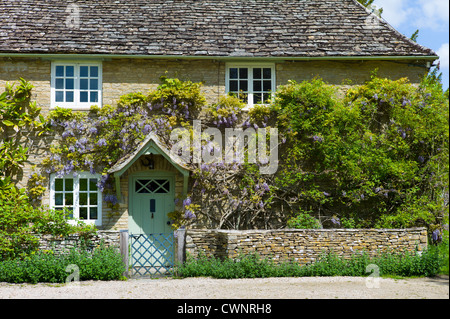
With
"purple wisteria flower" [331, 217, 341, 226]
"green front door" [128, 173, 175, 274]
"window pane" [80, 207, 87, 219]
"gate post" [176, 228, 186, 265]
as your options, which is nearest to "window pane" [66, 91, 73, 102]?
"green front door" [128, 173, 175, 274]

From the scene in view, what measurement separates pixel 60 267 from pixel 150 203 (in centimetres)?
367

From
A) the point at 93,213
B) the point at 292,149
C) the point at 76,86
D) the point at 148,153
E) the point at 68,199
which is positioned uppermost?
the point at 76,86

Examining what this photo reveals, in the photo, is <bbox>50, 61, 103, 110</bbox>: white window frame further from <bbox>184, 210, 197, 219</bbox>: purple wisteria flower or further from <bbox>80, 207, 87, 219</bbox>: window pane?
<bbox>184, 210, 197, 219</bbox>: purple wisteria flower

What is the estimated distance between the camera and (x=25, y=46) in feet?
47.4

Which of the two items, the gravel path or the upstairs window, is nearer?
the gravel path

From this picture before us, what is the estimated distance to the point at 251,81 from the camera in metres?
15.1

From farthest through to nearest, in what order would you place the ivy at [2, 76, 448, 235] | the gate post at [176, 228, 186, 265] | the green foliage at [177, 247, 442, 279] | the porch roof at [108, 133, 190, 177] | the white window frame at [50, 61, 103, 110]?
the white window frame at [50, 61, 103, 110] < the ivy at [2, 76, 448, 235] < the porch roof at [108, 133, 190, 177] < the gate post at [176, 228, 186, 265] < the green foliage at [177, 247, 442, 279]

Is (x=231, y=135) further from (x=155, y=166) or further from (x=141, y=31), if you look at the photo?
(x=141, y=31)

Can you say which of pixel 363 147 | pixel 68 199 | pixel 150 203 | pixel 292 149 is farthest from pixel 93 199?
pixel 363 147

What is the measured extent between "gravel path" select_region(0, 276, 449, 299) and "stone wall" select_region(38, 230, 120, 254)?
3.92 feet

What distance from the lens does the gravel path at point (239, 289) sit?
9.48 metres

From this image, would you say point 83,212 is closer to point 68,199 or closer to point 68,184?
point 68,199

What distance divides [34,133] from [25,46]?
254cm

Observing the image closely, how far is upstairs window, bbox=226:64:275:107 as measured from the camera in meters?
15.1
